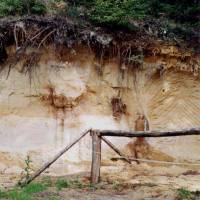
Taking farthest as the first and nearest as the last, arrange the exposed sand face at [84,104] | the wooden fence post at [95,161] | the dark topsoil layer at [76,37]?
1. the dark topsoil layer at [76,37]
2. the exposed sand face at [84,104]
3. the wooden fence post at [95,161]

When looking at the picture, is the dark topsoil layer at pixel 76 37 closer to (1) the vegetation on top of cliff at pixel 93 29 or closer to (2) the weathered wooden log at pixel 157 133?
(1) the vegetation on top of cliff at pixel 93 29

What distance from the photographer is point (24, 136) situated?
10023 mm

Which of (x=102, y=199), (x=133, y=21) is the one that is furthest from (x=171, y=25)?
(x=102, y=199)

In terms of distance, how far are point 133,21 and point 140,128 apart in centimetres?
222

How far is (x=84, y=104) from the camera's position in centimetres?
1028

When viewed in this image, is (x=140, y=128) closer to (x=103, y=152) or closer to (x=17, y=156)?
(x=103, y=152)

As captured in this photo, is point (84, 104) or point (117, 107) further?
point (117, 107)

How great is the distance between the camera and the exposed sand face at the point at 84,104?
1001 cm

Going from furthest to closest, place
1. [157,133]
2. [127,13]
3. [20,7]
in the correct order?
[127,13] < [20,7] < [157,133]

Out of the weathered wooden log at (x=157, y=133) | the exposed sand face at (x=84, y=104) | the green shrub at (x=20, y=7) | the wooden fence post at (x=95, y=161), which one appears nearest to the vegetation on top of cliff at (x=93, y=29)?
the green shrub at (x=20, y=7)

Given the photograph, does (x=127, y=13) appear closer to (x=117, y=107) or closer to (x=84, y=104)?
(x=117, y=107)

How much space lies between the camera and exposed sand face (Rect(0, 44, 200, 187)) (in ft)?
32.8

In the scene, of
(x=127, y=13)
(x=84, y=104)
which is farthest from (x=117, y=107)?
(x=127, y=13)

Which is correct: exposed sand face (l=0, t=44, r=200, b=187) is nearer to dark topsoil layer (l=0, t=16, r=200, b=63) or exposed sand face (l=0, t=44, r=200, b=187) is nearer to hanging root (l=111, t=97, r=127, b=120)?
hanging root (l=111, t=97, r=127, b=120)
